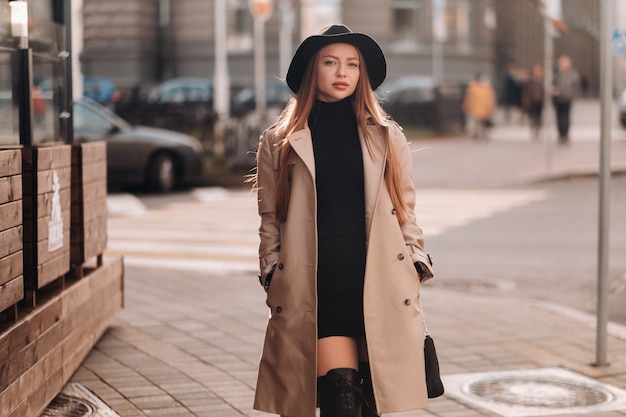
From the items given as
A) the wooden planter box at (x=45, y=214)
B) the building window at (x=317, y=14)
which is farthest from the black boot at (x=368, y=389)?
the building window at (x=317, y=14)

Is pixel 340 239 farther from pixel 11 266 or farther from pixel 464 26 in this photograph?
pixel 464 26

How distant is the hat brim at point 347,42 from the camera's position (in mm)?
4418

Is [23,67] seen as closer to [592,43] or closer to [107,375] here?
[107,375]

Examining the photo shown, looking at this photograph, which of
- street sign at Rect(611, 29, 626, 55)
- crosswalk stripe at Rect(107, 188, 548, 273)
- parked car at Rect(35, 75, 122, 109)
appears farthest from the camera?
parked car at Rect(35, 75, 122, 109)

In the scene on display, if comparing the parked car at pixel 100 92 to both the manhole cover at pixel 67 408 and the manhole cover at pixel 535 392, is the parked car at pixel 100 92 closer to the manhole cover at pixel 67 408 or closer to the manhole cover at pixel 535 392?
the manhole cover at pixel 535 392

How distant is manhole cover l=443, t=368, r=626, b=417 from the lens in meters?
5.85

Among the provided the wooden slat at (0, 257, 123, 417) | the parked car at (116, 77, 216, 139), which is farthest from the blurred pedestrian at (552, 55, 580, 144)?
the wooden slat at (0, 257, 123, 417)

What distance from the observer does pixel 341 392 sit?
425 centimetres

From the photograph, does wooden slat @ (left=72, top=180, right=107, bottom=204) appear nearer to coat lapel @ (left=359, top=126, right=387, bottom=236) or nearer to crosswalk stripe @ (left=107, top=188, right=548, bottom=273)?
coat lapel @ (left=359, top=126, right=387, bottom=236)

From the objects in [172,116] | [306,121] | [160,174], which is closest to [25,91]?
[306,121]

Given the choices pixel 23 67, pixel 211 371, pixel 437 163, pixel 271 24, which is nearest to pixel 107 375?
pixel 211 371

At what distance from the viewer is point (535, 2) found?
236 ft

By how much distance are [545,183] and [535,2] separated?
177 ft

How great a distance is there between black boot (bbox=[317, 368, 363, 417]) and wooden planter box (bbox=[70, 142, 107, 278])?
2.87 m
